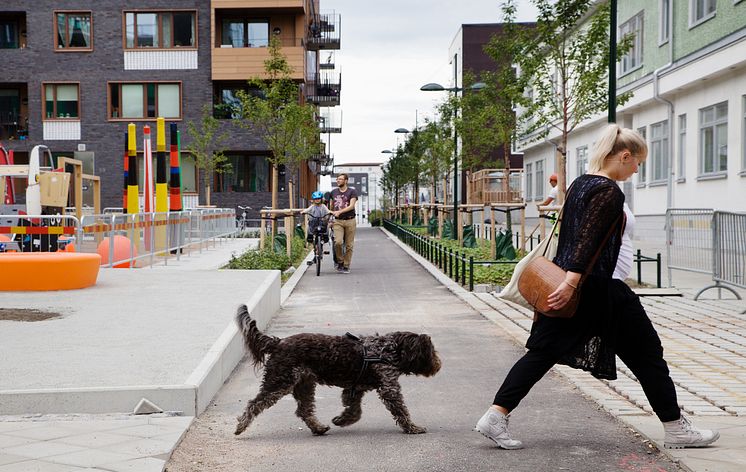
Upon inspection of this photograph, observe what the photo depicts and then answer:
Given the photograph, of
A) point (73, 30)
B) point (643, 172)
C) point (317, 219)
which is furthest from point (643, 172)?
point (73, 30)

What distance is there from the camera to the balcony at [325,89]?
61.7 meters

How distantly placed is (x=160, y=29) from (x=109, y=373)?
41.1 meters

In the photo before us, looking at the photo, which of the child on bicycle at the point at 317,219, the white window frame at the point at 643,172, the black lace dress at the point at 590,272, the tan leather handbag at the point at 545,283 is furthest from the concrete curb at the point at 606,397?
the white window frame at the point at 643,172

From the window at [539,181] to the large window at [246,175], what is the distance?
1418cm

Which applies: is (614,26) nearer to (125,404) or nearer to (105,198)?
(125,404)

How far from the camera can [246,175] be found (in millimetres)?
46312

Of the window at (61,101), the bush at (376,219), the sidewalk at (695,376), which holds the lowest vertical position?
the bush at (376,219)

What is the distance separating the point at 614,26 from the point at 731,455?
1059 cm

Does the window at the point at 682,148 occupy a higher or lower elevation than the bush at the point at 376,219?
higher

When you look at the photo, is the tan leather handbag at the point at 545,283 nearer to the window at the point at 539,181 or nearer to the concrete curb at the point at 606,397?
the concrete curb at the point at 606,397

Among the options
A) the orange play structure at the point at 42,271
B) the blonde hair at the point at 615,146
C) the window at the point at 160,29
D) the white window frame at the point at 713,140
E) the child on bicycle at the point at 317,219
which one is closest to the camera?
the blonde hair at the point at 615,146

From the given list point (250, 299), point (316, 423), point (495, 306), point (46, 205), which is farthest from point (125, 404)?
point (46, 205)

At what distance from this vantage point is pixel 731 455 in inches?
193

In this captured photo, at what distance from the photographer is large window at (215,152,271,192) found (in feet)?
151
